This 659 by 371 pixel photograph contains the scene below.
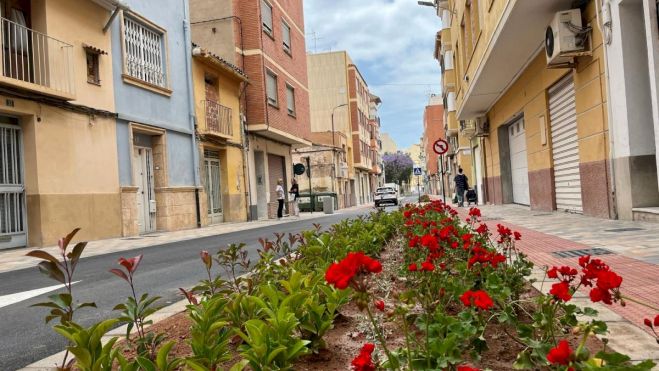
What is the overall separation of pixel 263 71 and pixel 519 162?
1049 cm

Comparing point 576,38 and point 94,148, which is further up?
point 576,38

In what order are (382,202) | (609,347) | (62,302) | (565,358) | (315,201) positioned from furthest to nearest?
(382,202) < (315,201) < (609,347) < (62,302) < (565,358)

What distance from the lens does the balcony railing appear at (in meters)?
17.4

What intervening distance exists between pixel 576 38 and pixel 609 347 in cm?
773

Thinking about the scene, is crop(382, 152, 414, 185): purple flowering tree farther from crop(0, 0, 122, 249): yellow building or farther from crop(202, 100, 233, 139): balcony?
crop(0, 0, 122, 249): yellow building

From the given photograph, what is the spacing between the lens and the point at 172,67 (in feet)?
51.6

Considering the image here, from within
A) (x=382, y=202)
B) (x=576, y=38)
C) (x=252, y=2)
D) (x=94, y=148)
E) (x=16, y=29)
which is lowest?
(x=382, y=202)

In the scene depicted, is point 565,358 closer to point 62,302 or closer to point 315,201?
point 62,302

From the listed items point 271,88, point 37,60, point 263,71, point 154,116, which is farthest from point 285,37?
point 37,60

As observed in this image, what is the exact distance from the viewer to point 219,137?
58.2 feet

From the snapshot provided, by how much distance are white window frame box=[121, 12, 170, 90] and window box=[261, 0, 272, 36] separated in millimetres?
6182

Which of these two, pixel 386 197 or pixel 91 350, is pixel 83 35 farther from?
pixel 386 197

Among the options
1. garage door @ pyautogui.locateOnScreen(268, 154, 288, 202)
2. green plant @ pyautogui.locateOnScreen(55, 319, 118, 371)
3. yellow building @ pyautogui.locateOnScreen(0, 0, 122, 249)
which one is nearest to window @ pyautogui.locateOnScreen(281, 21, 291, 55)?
garage door @ pyautogui.locateOnScreen(268, 154, 288, 202)

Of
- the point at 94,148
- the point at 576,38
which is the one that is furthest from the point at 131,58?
the point at 576,38
